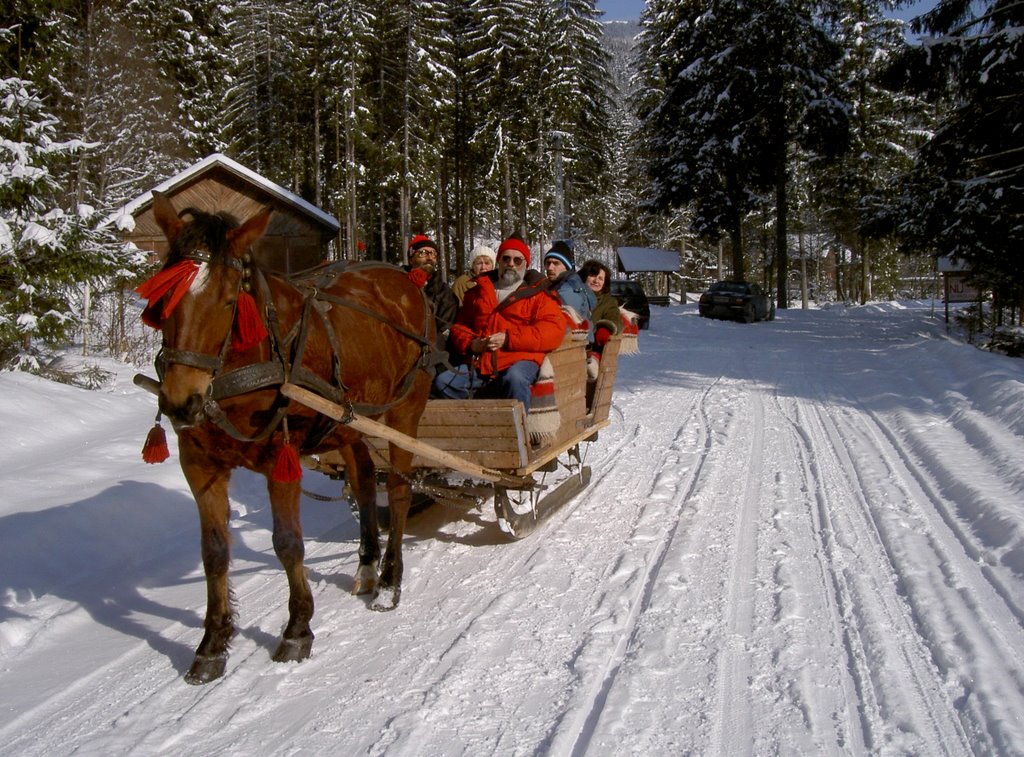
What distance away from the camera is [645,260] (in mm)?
47438

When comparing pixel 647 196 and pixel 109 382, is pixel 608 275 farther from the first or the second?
pixel 647 196

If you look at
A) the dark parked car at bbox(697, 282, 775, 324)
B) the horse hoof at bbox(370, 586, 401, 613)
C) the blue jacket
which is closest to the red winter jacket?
the blue jacket

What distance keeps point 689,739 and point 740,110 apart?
3488cm

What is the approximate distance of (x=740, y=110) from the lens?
113 ft

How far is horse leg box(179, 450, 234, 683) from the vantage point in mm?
3809

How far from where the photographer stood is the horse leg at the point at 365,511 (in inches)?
196

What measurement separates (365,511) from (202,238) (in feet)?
7.41

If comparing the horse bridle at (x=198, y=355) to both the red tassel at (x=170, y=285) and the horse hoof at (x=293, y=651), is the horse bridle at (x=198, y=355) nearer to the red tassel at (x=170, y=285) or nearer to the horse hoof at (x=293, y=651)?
the red tassel at (x=170, y=285)

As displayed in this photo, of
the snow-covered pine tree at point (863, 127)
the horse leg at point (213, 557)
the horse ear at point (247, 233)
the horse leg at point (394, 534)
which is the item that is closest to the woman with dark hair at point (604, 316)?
the horse leg at point (394, 534)

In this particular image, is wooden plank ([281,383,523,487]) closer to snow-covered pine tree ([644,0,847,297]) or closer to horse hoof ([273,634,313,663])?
horse hoof ([273,634,313,663])

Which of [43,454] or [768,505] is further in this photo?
[43,454]

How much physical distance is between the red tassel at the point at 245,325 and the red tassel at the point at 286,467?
51 centimetres

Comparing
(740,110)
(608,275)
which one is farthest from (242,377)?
(740,110)

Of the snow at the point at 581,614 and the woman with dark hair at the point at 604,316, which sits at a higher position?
the woman with dark hair at the point at 604,316
